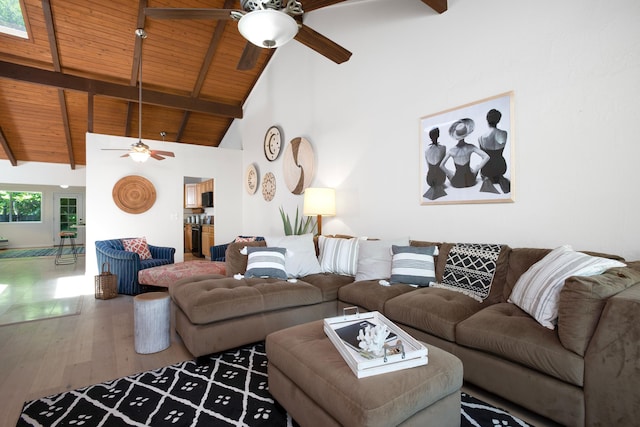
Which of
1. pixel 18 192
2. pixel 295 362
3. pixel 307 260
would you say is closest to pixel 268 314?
pixel 307 260

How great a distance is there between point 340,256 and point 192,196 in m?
7.03

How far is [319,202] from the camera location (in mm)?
3902

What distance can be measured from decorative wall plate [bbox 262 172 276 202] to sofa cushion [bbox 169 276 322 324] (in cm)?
283

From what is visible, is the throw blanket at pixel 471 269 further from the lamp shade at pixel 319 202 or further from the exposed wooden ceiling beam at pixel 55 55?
the exposed wooden ceiling beam at pixel 55 55

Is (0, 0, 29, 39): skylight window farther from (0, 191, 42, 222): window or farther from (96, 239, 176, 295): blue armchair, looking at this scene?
(0, 191, 42, 222): window

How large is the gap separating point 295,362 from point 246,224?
5.44 meters

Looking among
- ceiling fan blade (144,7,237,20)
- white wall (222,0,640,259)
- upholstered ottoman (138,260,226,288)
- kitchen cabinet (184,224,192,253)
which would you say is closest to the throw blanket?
white wall (222,0,640,259)

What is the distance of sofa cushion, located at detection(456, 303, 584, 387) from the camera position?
4.83ft

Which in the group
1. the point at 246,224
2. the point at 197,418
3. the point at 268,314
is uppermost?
the point at 246,224

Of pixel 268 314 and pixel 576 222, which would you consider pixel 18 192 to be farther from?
pixel 576 222

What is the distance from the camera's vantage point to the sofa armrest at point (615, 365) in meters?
1.31

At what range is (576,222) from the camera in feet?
7.30

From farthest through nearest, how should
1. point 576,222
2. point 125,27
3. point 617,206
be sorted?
point 125,27
point 576,222
point 617,206

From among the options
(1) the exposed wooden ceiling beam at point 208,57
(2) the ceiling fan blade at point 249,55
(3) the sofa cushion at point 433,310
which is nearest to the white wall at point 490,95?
(3) the sofa cushion at point 433,310
